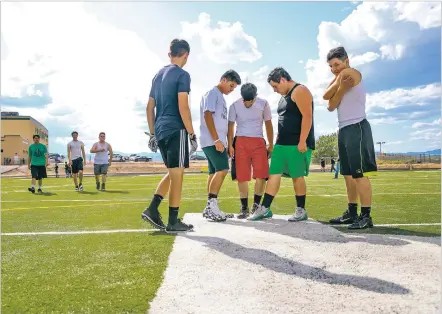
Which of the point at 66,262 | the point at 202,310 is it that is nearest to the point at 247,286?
the point at 202,310

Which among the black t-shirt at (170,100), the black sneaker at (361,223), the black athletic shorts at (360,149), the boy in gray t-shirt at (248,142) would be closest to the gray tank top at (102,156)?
the boy in gray t-shirt at (248,142)

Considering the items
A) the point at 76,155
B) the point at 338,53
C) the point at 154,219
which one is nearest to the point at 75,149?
the point at 76,155

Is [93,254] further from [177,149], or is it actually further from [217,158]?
[217,158]

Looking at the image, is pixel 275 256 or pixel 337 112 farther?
pixel 337 112

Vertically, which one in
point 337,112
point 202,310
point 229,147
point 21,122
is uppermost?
point 21,122

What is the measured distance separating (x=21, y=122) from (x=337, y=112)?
109 metres

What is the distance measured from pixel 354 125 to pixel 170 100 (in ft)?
7.37

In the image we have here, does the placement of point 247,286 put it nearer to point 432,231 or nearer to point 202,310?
point 202,310

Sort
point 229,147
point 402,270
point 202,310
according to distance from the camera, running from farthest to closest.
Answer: point 229,147 → point 402,270 → point 202,310

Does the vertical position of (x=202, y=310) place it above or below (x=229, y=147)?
below

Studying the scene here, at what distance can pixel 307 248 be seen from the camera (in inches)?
154

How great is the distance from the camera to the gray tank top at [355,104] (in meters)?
5.27

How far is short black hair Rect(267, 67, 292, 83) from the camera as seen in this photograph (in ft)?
18.8

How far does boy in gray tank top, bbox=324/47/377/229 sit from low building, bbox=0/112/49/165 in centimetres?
9271
